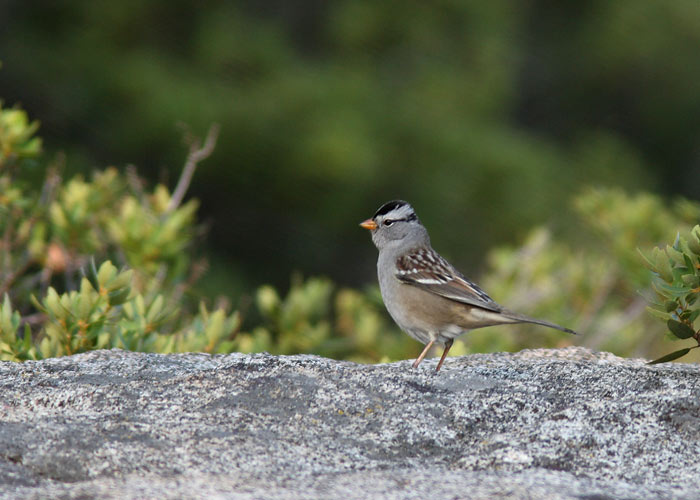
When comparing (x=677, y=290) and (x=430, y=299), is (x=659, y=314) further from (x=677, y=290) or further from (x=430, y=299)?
(x=430, y=299)

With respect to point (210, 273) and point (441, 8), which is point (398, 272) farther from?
point (441, 8)

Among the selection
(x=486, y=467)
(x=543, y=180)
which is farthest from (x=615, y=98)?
(x=486, y=467)

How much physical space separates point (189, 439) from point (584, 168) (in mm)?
11747

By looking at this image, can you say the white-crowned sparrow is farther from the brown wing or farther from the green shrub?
the green shrub

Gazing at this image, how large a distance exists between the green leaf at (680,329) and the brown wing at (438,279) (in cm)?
105

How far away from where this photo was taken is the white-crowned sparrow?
389cm

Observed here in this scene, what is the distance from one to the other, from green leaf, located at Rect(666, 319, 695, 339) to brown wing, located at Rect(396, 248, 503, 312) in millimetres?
1048

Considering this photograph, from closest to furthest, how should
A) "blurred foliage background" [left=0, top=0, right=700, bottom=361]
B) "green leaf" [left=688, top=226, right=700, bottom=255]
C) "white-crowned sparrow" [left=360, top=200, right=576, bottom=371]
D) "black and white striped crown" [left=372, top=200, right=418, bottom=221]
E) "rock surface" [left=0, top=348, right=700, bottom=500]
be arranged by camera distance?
"rock surface" [left=0, top=348, right=700, bottom=500] < "green leaf" [left=688, top=226, right=700, bottom=255] < "white-crowned sparrow" [left=360, top=200, right=576, bottom=371] < "black and white striped crown" [left=372, top=200, right=418, bottom=221] < "blurred foliage background" [left=0, top=0, right=700, bottom=361]

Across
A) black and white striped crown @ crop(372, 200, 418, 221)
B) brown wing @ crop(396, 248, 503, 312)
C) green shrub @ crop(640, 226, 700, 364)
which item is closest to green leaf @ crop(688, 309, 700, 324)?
green shrub @ crop(640, 226, 700, 364)

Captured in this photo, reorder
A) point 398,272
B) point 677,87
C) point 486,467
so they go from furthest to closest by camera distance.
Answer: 1. point 677,87
2. point 398,272
3. point 486,467

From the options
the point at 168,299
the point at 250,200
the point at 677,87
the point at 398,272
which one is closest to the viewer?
the point at 398,272

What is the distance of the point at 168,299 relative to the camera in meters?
4.49

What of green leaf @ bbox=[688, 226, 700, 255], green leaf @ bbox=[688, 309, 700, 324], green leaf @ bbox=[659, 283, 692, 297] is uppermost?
green leaf @ bbox=[688, 226, 700, 255]

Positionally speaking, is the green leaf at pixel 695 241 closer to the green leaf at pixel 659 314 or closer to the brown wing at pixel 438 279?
the green leaf at pixel 659 314
